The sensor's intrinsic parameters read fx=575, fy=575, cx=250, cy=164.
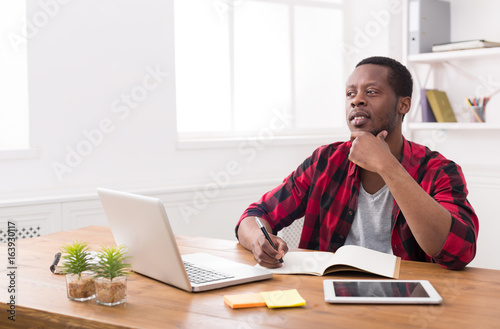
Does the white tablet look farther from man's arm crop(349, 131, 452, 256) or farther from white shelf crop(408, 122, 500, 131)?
white shelf crop(408, 122, 500, 131)

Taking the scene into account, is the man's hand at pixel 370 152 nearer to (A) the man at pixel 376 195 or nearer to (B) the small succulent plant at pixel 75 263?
(A) the man at pixel 376 195

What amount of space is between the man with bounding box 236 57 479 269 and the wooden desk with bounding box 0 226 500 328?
119 millimetres

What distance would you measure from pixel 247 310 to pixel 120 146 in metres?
1.98

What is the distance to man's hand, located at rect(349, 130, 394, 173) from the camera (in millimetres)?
1621

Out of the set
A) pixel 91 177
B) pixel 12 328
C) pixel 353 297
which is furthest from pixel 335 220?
pixel 91 177

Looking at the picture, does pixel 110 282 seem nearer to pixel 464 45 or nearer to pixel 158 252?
pixel 158 252

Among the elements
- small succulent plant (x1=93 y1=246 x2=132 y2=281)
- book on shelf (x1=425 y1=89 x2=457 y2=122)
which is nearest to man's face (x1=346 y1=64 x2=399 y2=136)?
small succulent plant (x1=93 y1=246 x2=132 y2=281)

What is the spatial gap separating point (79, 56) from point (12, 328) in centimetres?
184

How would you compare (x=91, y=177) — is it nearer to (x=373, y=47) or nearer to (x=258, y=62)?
(x=258, y=62)

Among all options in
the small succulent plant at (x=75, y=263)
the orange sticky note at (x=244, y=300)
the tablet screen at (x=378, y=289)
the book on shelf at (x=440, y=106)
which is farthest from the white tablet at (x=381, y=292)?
the book on shelf at (x=440, y=106)

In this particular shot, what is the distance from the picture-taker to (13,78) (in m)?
2.72

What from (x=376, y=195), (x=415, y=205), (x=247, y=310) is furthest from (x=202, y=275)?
(x=376, y=195)

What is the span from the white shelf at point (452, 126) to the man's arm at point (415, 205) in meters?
1.84

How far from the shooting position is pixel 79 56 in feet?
9.23
